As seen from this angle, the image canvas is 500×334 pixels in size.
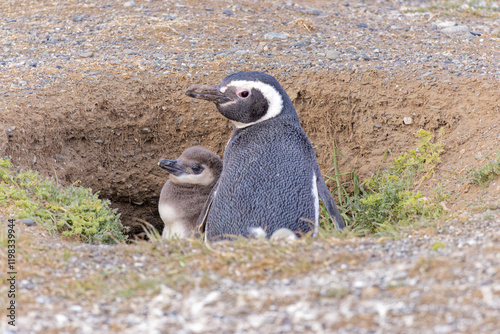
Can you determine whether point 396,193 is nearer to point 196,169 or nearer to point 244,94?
point 244,94

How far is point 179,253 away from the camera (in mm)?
2643

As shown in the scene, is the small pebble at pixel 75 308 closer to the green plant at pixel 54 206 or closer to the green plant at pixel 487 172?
the green plant at pixel 54 206

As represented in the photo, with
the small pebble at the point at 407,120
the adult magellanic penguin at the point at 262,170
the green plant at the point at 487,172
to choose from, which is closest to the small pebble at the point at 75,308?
the adult magellanic penguin at the point at 262,170

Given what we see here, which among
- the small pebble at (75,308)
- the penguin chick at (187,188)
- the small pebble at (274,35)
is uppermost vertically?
the small pebble at (274,35)

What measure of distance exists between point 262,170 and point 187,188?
4.33 ft

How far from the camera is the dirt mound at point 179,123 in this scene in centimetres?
468

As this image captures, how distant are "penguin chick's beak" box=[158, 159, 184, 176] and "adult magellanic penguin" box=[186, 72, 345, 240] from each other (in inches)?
25.0

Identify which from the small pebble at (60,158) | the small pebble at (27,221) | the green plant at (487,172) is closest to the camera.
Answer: the small pebble at (27,221)

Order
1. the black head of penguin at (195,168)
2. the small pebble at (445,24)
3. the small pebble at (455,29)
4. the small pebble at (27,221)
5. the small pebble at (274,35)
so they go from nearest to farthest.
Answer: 1. the small pebble at (27,221)
2. the black head of penguin at (195,168)
3. the small pebble at (274,35)
4. the small pebble at (455,29)
5. the small pebble at (445,24)

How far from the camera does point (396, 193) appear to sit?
Result: 429 centimetres

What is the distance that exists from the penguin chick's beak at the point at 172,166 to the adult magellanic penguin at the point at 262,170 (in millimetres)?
636

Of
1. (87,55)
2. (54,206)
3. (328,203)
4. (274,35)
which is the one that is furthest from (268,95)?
(87,55)

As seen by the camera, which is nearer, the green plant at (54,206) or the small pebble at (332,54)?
the green plant at (54,206)

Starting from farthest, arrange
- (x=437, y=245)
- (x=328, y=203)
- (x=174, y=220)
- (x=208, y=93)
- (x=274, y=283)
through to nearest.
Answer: (x=174, y=220)
(x=208, y=93)
(x=328, y=203)
(x=437, y=245)
(x=274, y=283)
